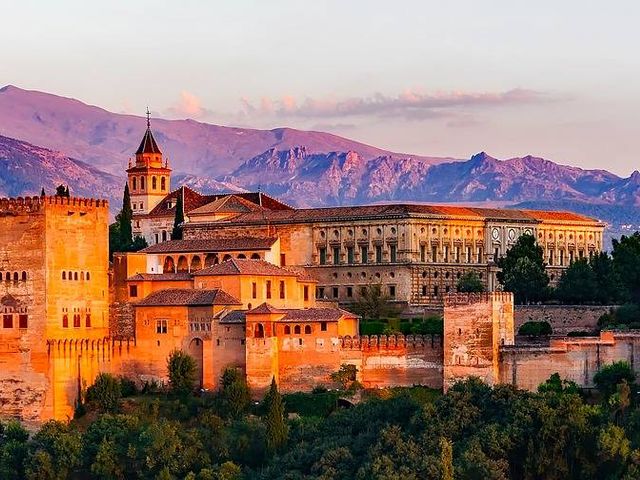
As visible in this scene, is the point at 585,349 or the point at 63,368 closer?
the point at 585,349

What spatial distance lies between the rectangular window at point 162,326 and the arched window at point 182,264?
35.1ft

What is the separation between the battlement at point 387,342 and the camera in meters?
72.2

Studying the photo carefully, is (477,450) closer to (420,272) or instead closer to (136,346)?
(136,346)

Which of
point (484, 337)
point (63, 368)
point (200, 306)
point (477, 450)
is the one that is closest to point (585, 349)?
point (484, 337)

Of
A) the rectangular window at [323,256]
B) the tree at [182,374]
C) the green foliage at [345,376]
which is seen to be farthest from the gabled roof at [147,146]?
the green foliage at [345,376]

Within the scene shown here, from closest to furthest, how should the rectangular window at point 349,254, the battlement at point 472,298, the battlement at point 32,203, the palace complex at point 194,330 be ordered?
the palace complex at point 194,330 < the battlement at point 472,298 < the battlement at point 32,203 < the rectangular window at point 349,254

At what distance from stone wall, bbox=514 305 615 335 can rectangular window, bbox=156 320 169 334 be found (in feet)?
47.2

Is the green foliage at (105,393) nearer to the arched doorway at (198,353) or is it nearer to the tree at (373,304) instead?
the arched doorway at (198,353)

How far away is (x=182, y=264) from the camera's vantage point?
87.1m

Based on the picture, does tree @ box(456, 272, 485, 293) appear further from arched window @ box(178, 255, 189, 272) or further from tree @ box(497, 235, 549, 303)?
arched window @ box(178, 255, 189, 272)

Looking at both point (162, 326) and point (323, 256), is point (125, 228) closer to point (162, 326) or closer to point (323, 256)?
point (323, 256)

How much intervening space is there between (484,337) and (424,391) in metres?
3.00

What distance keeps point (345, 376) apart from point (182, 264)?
16927 mm

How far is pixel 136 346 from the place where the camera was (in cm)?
7612
